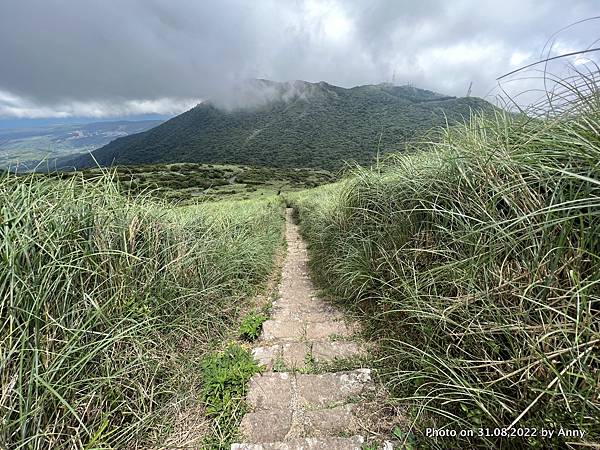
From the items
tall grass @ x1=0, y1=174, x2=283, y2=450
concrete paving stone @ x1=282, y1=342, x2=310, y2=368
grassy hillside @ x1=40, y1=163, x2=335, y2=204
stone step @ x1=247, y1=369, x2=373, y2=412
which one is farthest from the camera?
grassy hillside @ x1=40, y1=163, x2=335, y2=204

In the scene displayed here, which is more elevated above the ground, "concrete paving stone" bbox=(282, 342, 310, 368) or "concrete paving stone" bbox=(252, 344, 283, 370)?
"concrete paving stone" bbox=(282, 342, 310, 368)

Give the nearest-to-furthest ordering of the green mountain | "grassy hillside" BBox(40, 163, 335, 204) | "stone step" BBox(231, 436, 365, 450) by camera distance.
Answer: "stone step" BBox(231, 436, 365, 450) < "grassy hillside" BBox(40, 163, 335, 204) < the green mountain

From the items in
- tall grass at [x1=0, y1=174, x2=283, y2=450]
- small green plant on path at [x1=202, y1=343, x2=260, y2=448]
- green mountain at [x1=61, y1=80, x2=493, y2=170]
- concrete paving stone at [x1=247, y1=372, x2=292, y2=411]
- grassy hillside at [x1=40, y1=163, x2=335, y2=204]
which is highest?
green mountain at [x1=61, y1=80, x2=493, y2=170]

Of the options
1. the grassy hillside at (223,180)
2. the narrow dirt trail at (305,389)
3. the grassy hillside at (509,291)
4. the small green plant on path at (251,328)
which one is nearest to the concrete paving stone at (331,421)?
the narrow dirt trail at (305,389)

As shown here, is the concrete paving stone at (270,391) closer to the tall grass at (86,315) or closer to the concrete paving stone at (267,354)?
the concrete paving stone at (267,354)

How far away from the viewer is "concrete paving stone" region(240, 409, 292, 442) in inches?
61.4

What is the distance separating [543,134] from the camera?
1540mm

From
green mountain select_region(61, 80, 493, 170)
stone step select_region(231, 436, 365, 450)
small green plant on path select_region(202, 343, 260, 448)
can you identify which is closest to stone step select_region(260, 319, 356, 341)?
small green plant on path select_region(202, 343, 260, 448)

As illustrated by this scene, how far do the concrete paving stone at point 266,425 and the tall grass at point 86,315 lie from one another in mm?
540

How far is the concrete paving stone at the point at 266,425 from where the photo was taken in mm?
1560

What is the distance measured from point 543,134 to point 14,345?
9.84ft

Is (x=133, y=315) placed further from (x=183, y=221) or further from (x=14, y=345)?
(x=183, y=221)

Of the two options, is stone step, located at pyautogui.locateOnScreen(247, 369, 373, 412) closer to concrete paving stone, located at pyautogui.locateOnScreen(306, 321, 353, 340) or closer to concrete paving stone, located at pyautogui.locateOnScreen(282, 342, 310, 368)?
concrete paving stone, located at pyautogui.locateOnScreen(282, 342, 310, 368)

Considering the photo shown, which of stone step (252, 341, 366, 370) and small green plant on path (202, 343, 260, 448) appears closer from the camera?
small green plant on path (202, 343, 260, 448)
